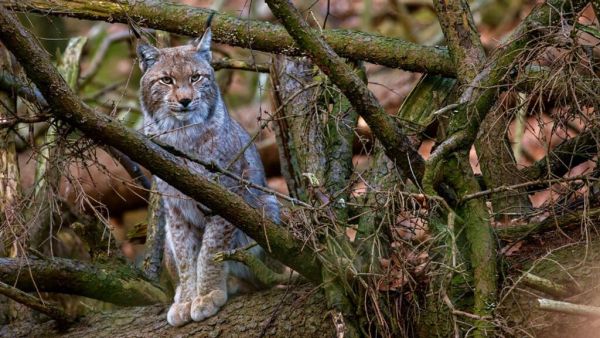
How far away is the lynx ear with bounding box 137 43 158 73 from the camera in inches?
226

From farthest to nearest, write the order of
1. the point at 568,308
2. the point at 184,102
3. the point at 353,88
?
the point at 184,102 → the point at 353,88 → the point at 568,308

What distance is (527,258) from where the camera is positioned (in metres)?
4.49

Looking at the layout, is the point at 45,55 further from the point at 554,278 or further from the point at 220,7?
the point at 220,7

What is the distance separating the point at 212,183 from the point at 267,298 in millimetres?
1043

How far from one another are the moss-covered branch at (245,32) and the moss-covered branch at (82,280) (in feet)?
4.48

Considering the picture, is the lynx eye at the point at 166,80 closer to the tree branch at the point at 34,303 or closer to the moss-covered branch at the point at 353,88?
the tree branch at the point at 34,303

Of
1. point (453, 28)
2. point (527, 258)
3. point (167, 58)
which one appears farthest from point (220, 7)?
point (527, 258)

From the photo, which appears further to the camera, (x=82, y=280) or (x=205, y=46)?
(x=205, y=46)

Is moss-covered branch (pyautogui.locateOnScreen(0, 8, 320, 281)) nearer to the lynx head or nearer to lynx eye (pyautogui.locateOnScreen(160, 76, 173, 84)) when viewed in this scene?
the lynx head

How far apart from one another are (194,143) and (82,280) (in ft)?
3.65

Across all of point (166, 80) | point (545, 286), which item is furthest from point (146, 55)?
point (545, 286)

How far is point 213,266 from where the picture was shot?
552 centimetres

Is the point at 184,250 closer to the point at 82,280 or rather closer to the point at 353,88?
the point at 82,280

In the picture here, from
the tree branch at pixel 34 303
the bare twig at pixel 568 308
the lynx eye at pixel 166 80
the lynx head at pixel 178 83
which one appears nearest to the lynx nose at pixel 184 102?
the lynx head at pixel 178 83
